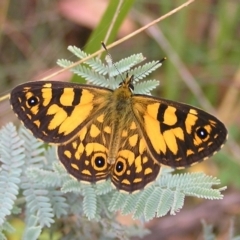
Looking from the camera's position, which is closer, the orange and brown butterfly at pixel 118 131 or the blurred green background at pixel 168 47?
the orange and brown butterfly at pixel 118 131

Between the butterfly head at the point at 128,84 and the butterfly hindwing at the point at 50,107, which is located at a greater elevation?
the butterfly head at the point at 128,84

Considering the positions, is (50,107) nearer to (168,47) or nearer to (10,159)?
(10,159)

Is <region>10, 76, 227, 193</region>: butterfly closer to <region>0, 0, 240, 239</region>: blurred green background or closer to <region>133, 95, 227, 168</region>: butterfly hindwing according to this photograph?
<region>133, 95, 227, 168</region>: butterfly hindwing

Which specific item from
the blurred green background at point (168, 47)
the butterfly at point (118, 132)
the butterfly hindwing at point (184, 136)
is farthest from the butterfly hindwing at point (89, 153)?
the blurred green background at point (168, 47)

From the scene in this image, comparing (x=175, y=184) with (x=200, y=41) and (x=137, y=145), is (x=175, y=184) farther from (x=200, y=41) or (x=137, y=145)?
(x=200, y=41)

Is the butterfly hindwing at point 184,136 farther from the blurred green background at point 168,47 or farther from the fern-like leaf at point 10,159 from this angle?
the blurred green background at point 168,47

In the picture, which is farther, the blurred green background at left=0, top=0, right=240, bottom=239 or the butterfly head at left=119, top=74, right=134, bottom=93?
the blurred green background at left=0, top=0, right=240, bottom=239

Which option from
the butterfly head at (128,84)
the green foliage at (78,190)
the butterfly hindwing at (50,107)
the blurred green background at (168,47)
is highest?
the blurred green background at (168,47)

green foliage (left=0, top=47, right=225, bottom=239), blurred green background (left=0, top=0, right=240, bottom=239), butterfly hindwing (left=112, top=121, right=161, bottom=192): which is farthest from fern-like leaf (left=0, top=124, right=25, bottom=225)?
blurred green background (left=0, top=0, right=240, bottom=239)
